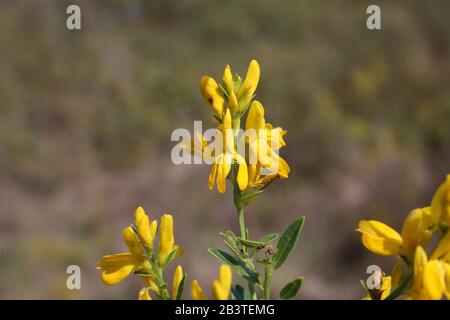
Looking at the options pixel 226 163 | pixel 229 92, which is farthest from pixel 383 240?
pixel 229 92

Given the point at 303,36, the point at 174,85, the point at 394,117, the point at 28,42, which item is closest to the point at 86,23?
the point at 28,42

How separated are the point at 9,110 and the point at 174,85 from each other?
1.87 metres

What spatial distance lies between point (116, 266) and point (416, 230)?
42cm

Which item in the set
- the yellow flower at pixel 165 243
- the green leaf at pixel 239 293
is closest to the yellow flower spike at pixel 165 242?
the yellow flower at pixel 165 243

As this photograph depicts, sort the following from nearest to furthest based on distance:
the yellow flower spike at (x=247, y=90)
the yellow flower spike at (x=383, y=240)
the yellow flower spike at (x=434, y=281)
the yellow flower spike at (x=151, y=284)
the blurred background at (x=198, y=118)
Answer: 1. the yellow flower spike at (x=434, y=281)
2. the yellow flower spike at (x=383, y=240)
3. the yellow flower spike at (x=151, y=284)
4. the yellow flower spike at (x=247, y=90)
5. the blurred background at (x=198, y=118)

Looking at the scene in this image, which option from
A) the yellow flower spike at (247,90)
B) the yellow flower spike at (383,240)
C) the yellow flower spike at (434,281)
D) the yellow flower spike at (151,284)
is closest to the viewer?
the yellow flower spike at (434,281)

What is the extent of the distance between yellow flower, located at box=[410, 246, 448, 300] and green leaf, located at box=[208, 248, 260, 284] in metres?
0.21

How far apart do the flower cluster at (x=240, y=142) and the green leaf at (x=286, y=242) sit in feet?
0.24

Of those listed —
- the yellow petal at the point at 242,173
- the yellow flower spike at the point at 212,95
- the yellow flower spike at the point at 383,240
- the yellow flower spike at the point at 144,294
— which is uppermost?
the yellow flower spike at the point at 212,95

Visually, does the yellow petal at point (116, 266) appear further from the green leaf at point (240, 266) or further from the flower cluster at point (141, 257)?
the green leaf at point (240, 266)

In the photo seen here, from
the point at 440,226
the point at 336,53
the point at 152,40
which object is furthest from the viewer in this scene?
the point at 152,40

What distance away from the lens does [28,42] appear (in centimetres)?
785

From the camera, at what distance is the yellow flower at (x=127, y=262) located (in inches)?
33.4
